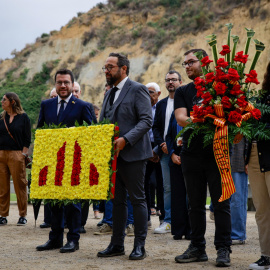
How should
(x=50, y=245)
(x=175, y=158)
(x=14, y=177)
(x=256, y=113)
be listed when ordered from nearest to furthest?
(x=256, y=113) → (x=50, y=245) → (x=175, y=158) → (x=14, y=177)

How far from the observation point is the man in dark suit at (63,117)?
5906 millimetres

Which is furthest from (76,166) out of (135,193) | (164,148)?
(164,148)

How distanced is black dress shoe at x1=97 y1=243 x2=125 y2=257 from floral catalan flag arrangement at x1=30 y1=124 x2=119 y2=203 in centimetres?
69

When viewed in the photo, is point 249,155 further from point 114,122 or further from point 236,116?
point 114,122

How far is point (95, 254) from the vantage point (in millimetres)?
5695

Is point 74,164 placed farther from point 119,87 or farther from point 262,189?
point 262,189

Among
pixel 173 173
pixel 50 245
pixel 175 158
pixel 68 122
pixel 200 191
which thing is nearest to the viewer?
pixel 200 191

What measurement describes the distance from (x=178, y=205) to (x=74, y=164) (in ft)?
7.10

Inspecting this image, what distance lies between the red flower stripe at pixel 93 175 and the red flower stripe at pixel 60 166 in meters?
0.48

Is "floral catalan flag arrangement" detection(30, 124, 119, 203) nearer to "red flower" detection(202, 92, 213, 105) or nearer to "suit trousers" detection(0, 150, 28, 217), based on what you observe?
"red flower" detection(202, 92, 213, 105)

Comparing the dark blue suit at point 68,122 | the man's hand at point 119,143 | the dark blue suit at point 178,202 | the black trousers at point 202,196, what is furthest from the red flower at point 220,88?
the dark blue suit at point 178,202

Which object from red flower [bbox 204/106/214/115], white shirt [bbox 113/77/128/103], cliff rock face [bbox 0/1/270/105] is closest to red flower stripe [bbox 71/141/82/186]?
white shirt [bbox 113/77/128/103]

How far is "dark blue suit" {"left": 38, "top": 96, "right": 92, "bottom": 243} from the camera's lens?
5898 mm

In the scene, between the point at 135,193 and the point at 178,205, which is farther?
the point at 178,205
